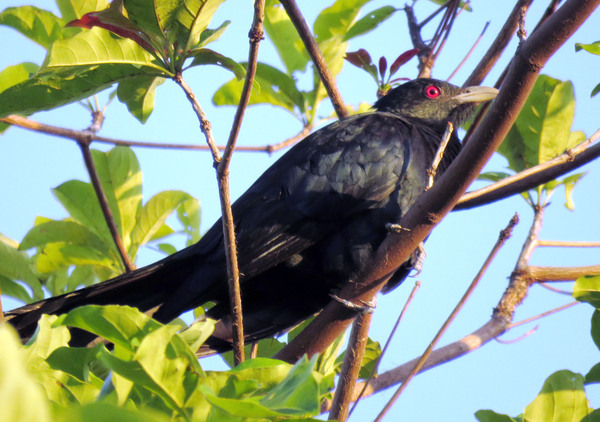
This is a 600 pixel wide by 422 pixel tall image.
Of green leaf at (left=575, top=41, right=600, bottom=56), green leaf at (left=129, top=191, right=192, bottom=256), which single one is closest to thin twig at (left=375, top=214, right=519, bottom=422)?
green leaf at (left=575, top=41, right=600, bottom=56)

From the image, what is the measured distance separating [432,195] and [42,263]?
2544 millimetres

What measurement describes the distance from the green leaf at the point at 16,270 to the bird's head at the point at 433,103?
267cm

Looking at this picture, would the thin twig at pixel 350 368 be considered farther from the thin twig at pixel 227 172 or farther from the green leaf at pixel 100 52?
the green leaf at pixel 100 52

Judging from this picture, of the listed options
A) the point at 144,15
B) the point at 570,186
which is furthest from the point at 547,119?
the point at 144,15

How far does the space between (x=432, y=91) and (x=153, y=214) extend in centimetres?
216

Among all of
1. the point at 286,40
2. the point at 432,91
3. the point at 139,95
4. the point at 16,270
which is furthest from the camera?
the point at 432,91

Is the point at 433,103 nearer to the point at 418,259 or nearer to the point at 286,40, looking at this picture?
the point at 286,40

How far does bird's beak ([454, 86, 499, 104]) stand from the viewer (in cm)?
464

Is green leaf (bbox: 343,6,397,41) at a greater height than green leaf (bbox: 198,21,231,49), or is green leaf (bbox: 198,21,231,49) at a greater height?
green leaf (bbox: 343,6,397,41)

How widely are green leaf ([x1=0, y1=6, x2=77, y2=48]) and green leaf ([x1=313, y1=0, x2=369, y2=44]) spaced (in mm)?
1532

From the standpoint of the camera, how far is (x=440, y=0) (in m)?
4.65

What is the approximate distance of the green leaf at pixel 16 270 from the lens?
4.05 m

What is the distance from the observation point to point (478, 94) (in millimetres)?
4707

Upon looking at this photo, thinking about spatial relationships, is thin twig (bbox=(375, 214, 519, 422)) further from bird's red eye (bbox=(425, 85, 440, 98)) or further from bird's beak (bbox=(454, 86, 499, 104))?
bird's red eye (bbox=(425, 85, 440, 98))
